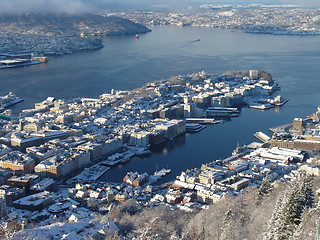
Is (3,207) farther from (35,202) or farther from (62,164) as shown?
(62,164)

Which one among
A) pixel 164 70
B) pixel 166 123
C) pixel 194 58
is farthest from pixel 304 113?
pixel 194 58

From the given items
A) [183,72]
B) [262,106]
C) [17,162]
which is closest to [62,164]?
[17,162]

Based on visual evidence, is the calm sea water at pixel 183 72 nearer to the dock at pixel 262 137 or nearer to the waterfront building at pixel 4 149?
the dock at pixel 262 137

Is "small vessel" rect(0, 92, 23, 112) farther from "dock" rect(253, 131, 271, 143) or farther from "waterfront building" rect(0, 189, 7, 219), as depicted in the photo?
"waterfront building" rect(0, 189, 7, 219)

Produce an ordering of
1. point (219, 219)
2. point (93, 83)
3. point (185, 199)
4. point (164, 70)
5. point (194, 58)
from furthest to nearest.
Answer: point (194, 58) → point (164, 70) → point (93, 83) → point (185, 199) → point (219, 219)

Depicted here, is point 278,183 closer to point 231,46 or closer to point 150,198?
point 150,198

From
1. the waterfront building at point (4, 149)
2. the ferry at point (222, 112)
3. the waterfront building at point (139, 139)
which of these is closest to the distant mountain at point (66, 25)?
the ferry at point (222, 112)

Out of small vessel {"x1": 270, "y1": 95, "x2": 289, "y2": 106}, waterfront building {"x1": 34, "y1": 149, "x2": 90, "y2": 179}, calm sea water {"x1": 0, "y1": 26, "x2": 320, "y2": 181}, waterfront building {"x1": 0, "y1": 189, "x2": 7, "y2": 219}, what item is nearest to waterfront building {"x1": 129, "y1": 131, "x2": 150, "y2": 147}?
calm sea water {"x1": 0, "y1": 26, "x2": 320, "y2": 181}

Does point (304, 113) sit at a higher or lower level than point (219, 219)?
lower
